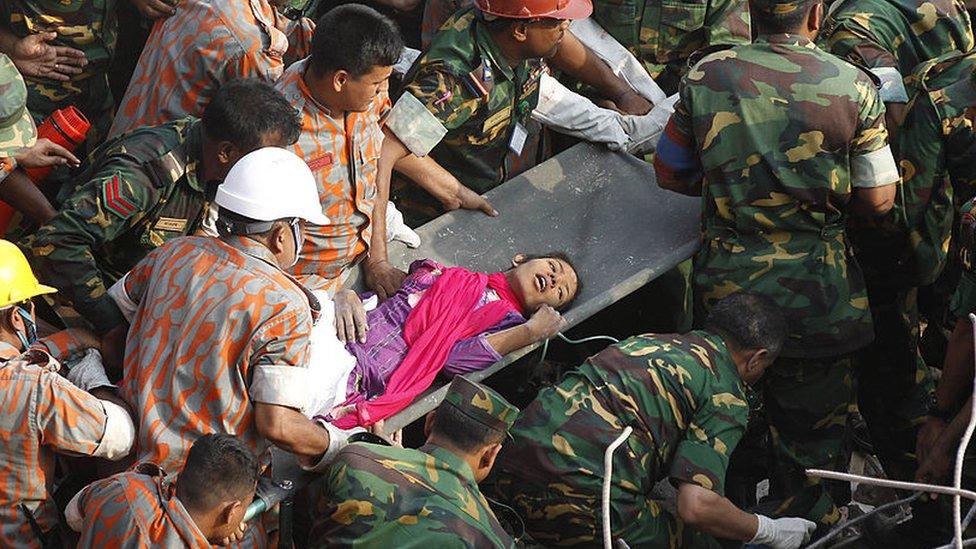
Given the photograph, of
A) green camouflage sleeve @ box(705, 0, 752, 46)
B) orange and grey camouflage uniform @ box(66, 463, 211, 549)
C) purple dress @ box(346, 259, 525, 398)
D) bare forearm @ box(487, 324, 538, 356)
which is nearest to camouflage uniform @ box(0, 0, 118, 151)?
purple dress @ box(346, 259, 525, 398)

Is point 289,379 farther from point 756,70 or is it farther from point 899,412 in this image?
point 899,412

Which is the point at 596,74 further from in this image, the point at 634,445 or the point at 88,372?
the point at 88,372

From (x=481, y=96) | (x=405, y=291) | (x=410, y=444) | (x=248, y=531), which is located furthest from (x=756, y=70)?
(x=248, y=531)

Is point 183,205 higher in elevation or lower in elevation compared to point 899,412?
higher

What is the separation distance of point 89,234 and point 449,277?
154 centimetres

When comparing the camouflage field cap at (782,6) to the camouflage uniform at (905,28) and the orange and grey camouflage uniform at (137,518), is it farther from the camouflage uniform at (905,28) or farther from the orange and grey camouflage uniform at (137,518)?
the orange and grey camouflage uniform at (137,518)

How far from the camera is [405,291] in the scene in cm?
554

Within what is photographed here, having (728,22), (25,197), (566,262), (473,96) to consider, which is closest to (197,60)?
(25,197)

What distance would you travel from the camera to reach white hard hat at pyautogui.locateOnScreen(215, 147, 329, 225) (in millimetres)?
4273

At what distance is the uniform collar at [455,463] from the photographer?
426 cm

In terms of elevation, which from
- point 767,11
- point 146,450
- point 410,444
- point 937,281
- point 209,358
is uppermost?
point 767,11

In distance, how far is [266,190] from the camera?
169 inches

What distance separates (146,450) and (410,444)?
5.83 ft

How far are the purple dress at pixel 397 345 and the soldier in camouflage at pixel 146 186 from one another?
2.92ft
